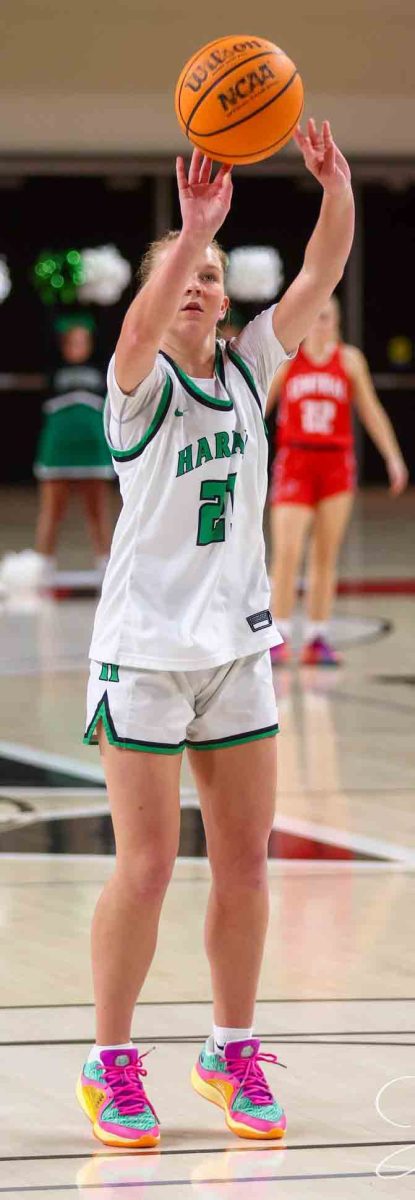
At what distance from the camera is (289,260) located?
82.0 ft

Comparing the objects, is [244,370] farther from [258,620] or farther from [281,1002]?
[281,1002]

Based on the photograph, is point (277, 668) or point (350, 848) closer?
point (350, 848)

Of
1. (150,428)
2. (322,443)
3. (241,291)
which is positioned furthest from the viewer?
(241,291)

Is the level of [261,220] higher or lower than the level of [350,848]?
higher

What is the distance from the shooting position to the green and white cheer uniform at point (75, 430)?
13.3 metres

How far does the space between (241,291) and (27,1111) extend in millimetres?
13727

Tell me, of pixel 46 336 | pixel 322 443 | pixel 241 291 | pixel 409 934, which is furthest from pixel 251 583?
pixel 46 336

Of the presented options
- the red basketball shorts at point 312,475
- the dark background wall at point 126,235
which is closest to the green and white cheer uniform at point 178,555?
the red basketball shorts at point 312,475

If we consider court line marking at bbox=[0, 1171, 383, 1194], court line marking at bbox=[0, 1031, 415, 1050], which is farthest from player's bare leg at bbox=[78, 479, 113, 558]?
court line marking at bbox=[0, 1171, 383, 1194]

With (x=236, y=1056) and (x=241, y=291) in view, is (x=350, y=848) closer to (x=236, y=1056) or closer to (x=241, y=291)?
(x=236, y=1056)

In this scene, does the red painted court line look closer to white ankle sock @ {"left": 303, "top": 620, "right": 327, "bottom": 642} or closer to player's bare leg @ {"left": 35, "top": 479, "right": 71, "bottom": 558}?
player's bare leg @ {"left": 35, "top": 479, "right": 71, "bottom": 558}

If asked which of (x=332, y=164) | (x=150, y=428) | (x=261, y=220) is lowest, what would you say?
(x=150, y=428)

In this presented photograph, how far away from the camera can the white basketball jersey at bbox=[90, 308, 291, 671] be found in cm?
332

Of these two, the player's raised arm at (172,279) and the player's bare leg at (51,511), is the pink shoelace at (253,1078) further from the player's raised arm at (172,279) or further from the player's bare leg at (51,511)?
the player's bare leg at (51,511)
